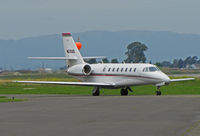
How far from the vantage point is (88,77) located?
47750 mm

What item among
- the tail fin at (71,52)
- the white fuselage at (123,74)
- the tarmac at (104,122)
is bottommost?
the tarmac at (104,122)

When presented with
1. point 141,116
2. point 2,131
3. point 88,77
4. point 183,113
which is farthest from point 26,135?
point 88,77

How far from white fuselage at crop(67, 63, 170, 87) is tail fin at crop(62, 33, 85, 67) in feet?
3.06

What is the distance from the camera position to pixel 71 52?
49688 millimetres

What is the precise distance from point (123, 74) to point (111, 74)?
4.30 feet

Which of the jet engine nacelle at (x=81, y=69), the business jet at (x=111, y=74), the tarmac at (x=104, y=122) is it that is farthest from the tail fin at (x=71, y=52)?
the tarmac at (x=104, y=122)

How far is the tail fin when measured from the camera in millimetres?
49047

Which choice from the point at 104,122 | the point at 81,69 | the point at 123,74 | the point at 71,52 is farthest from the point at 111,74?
the point at 104,122

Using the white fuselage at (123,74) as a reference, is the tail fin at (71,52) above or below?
above

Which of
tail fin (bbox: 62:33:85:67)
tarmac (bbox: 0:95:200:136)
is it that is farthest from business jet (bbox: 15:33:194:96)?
tarmac (bbox: 0:95:200:136)

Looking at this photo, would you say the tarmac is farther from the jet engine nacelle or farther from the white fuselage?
the jet engine nacelle

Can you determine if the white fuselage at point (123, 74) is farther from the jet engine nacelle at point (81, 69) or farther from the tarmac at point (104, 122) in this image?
the tarmac at point (104, 122)

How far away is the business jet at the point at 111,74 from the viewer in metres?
43.4

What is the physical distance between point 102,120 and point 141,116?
7.55 feet
